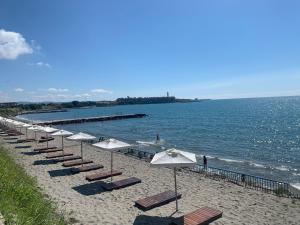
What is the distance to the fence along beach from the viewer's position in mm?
11039

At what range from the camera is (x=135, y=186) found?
15.3 m

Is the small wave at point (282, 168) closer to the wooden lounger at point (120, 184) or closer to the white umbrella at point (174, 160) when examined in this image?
the wooden lounger at point (120, 184)

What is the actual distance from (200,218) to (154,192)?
13.9 feet

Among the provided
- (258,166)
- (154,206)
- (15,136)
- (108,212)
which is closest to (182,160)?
(154,206)

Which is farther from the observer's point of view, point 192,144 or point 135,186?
point 192,144

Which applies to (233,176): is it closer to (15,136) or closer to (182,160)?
(182,160)

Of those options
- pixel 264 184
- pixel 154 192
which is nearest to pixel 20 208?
pixel 154 192

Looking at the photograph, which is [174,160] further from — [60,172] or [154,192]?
[60,172]

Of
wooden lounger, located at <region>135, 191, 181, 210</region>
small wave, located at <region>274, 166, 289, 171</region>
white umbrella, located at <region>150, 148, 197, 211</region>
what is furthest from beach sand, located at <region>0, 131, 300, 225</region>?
small wave, located at <region>274, 166, 289, 171</region>

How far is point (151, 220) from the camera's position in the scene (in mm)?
10758

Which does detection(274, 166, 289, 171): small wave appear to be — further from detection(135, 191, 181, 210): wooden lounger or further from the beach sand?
detection(135, 191, 181, 210): wooden lounger

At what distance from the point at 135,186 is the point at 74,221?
5184 millimetres

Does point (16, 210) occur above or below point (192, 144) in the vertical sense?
above

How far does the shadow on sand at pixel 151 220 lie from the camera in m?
10.5
